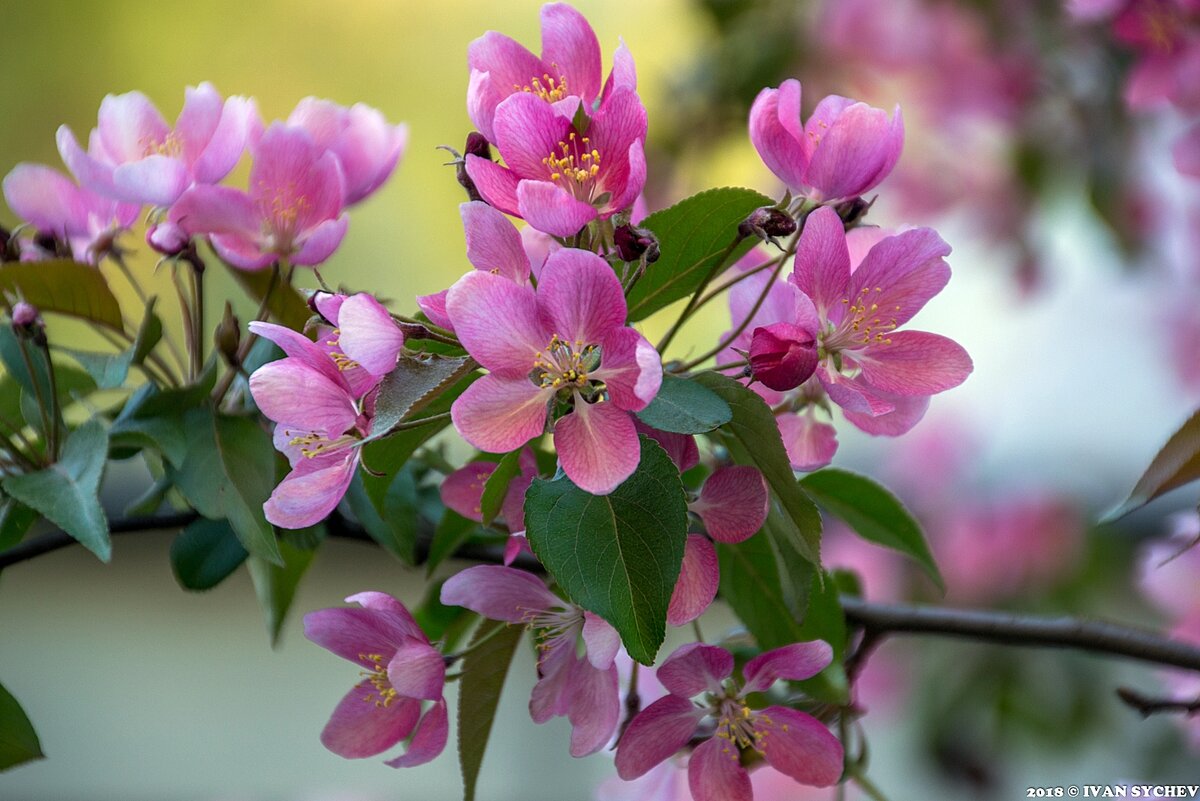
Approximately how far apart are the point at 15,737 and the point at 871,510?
367 mm

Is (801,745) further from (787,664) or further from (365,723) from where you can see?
(365,723)

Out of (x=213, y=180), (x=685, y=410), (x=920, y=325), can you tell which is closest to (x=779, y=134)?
(x=685, y=410)

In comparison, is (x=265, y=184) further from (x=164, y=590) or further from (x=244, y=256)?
(x=164, y=590)

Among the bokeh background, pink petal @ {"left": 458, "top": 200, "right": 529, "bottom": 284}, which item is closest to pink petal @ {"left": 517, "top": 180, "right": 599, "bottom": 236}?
pink petal @ {"left": 458, "top": 200, "right": 529, "bottom": 284}

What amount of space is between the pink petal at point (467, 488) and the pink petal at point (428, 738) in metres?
0.07

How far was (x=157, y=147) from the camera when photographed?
0.52 m

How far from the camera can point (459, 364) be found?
395 mm

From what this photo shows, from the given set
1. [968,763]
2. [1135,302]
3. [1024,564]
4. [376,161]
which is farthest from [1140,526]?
[376,161]

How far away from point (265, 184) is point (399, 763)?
23 centimetres

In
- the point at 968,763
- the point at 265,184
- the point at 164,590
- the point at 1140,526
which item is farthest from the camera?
the point at 164,590

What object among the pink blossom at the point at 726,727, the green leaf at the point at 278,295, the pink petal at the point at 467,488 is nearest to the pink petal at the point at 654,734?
the pink blossom at the point at 726,727

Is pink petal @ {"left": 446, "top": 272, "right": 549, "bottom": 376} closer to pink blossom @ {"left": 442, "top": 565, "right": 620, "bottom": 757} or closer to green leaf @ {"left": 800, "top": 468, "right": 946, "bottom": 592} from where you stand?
pink blossom @ {"left": 442, "top": 565, "right": 620, "bottom": 757}

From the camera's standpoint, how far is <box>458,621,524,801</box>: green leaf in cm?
46

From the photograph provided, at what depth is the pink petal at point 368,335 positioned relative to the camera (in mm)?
374
